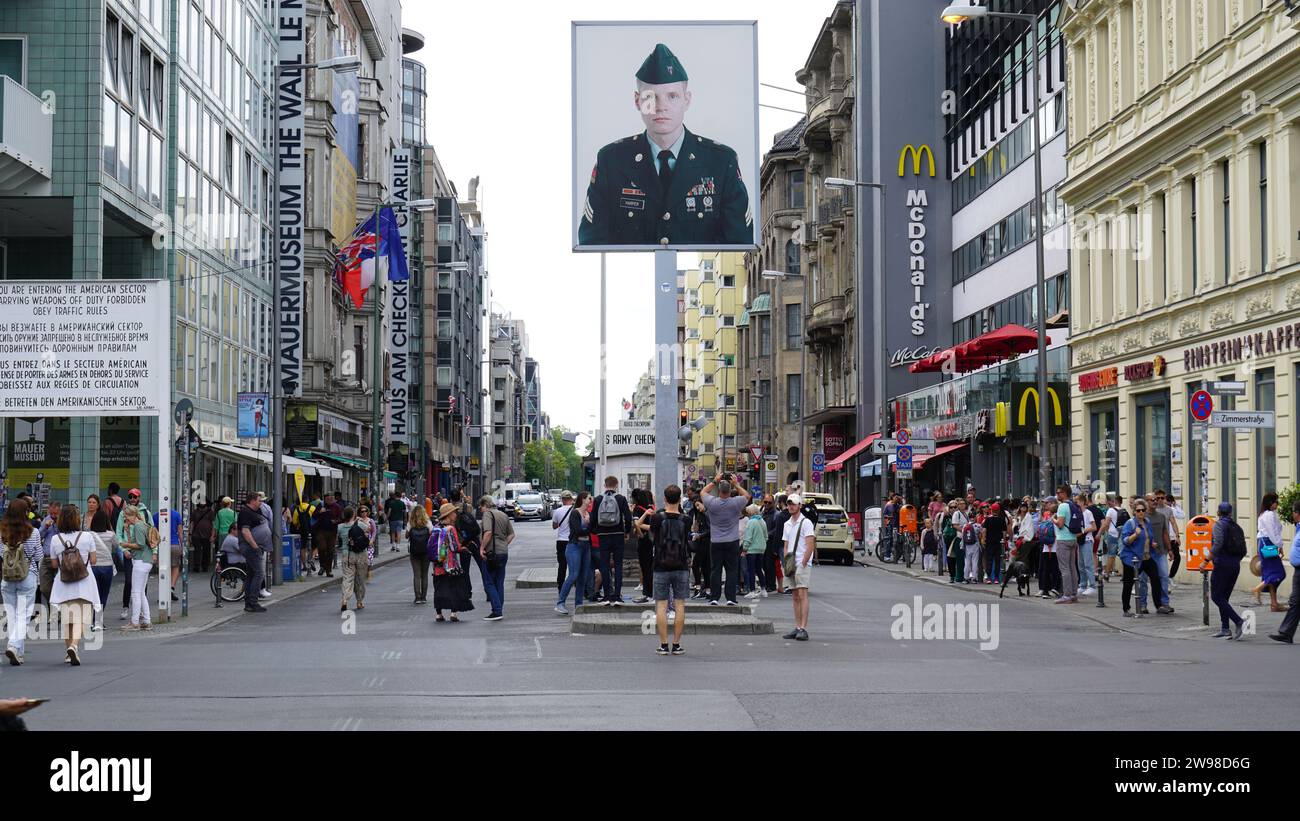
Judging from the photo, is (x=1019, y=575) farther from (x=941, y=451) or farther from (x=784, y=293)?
(x=784, y=293)

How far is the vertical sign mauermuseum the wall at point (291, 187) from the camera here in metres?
46.4

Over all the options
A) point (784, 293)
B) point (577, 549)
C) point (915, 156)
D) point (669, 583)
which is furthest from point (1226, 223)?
point (784, 293)

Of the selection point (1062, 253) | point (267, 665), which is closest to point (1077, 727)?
point (267, 665)

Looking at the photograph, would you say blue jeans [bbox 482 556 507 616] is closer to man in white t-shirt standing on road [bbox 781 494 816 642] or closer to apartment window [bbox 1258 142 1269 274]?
man in white t-shirt standing on road [bbox 781 494 816 642]

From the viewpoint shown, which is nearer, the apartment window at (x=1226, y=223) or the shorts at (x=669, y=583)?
the shorts at (x=669, y=583)

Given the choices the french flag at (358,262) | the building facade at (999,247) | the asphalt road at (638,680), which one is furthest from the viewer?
the french flag at (358,262)

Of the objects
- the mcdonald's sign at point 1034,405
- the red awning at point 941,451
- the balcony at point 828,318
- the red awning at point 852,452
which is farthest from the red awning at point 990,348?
the balcony at point 828,318

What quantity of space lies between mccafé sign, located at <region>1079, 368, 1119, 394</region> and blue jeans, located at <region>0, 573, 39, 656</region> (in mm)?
24268

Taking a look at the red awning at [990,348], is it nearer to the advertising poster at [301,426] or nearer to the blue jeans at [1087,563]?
the blue jeans at [1087,563]

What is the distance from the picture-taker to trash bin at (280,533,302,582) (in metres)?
32.9

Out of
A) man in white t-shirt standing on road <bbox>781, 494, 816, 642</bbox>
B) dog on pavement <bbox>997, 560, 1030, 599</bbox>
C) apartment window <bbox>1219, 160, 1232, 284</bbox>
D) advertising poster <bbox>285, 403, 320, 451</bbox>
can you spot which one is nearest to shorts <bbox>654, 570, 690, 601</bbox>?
man in white t-shirt standing on road <bbox>781, 494, 816, 642</bbox>

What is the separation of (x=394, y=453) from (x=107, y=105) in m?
35.1

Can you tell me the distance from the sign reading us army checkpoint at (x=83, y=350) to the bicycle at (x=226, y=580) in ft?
15.9

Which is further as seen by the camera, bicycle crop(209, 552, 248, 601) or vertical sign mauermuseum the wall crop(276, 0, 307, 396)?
vertical sign mauermuseum the wall crop(276, 0, 307, 396)
